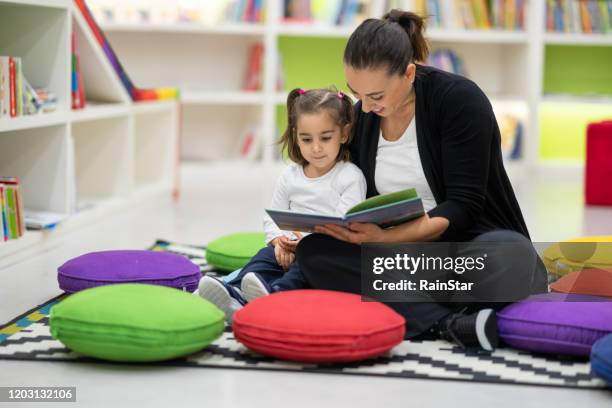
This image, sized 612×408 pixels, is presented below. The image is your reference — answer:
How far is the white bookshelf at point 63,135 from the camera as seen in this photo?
338cm

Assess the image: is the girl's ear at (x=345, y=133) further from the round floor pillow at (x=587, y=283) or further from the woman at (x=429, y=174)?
the round floor pillow at (x=587, y=283)

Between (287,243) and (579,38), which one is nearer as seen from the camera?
(287,243)

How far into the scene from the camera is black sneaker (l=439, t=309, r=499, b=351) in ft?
6.66

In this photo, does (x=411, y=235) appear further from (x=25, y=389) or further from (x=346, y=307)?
(x=25, y=389)

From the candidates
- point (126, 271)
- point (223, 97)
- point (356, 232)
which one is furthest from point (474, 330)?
point (223, 97)

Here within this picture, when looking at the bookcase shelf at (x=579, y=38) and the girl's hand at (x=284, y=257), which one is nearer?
the girl's hand at (x=284, y=257)

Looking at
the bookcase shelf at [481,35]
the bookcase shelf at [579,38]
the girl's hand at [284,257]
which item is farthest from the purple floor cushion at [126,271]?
the bookcase shelf at [579,38]

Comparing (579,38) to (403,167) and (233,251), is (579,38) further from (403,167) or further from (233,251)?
(403,167)

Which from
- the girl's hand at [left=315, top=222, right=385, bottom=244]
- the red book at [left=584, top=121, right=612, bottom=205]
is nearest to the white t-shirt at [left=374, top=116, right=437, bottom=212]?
the girl's hand at [left=315, top=222, right=385, bottom=244]

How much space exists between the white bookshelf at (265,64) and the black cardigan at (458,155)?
3.47 metres

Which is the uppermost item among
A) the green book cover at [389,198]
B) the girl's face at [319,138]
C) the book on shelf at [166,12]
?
the book on shelf at [166,12]

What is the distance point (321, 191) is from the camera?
2367 millimetres

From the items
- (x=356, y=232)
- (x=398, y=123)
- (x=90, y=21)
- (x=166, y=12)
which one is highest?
(x=166, y=12)

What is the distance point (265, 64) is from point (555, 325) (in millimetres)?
4037
